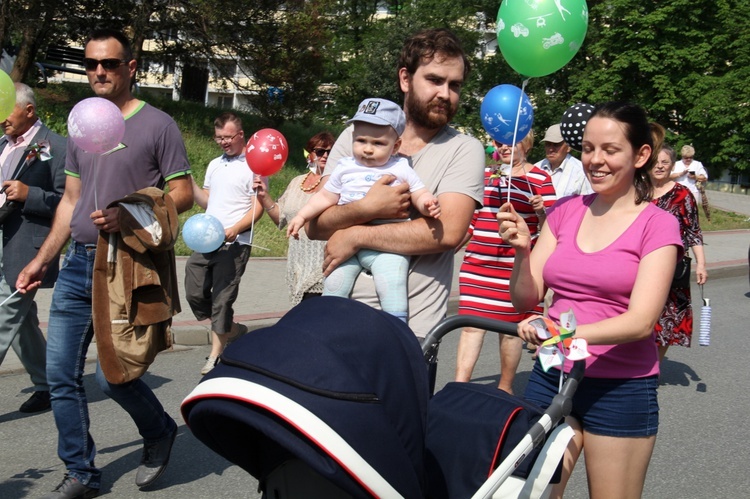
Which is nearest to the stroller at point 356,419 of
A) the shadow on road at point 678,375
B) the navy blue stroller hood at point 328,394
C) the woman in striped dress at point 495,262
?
the navy blue stroller hood at point 328,394

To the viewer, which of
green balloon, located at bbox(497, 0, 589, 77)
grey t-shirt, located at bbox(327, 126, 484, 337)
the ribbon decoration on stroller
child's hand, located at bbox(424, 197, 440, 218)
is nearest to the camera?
the ribbon decoration on stroller

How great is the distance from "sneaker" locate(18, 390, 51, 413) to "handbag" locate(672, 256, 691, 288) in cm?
474

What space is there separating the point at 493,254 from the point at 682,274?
1758mm

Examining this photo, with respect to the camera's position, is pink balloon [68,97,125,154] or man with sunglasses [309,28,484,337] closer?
man with sunglasses [309,28,484,337]

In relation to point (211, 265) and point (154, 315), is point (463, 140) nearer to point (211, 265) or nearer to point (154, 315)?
point (154, 315)

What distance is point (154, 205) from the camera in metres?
4.19

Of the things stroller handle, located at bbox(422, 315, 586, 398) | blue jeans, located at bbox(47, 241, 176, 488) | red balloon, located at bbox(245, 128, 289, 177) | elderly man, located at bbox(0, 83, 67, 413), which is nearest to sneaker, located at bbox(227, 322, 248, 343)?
red balloon, located at bbox(245, 128, 289, 177)

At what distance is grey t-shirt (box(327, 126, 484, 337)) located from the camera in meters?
3.57

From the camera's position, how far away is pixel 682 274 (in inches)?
274

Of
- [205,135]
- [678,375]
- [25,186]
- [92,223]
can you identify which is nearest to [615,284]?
[92,223]

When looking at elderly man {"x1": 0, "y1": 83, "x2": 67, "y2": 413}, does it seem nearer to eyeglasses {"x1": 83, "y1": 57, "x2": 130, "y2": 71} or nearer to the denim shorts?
eyeglasses {"x1": 83, "y1": 57, "x2": 130, "y2": 71}

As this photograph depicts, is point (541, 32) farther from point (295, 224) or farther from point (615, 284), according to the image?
point (295, 224)

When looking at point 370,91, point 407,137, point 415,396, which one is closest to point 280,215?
point 407,137

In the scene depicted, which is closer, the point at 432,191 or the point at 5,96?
the point at 432,191
